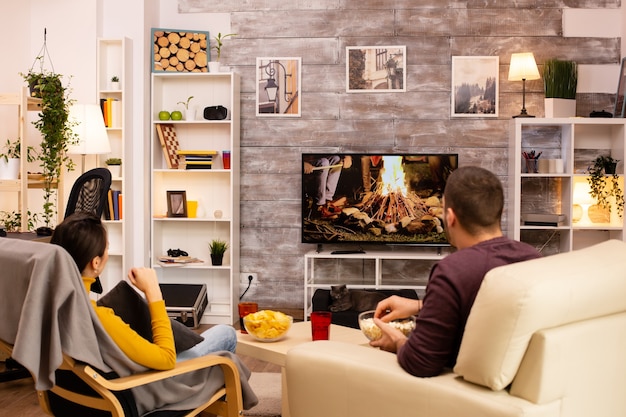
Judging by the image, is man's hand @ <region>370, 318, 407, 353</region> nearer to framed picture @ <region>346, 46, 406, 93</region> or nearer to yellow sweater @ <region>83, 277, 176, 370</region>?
yellow sweater @ <region>83, 277, 176, 370</region>

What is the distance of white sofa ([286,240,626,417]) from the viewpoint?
6.32 feet

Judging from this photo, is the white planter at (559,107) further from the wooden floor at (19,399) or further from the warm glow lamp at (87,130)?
the wooden floor at (19,399)

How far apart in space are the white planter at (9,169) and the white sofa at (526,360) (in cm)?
345

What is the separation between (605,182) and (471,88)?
4.16 ft

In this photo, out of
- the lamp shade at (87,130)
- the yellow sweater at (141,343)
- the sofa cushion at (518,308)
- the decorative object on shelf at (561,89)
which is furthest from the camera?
the decorative object on shelf at (561,89)

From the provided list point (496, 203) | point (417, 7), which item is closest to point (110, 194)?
point (417, 7)

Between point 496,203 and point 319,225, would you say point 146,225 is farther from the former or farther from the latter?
point 496,203

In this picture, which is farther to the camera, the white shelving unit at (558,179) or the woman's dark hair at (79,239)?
the white shelving unit at (558,179)

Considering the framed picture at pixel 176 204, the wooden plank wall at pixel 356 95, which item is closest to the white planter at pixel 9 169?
the framed picture at pixel 176 204

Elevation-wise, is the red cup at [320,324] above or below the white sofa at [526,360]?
below

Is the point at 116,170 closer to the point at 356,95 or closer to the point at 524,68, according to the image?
the point at 356,95

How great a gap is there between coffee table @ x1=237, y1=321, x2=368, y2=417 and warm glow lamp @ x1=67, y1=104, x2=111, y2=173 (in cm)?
262

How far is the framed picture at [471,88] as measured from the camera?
6.20 meters

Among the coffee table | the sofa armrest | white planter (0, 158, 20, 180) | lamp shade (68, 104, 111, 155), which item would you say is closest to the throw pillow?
the sofa armrest
